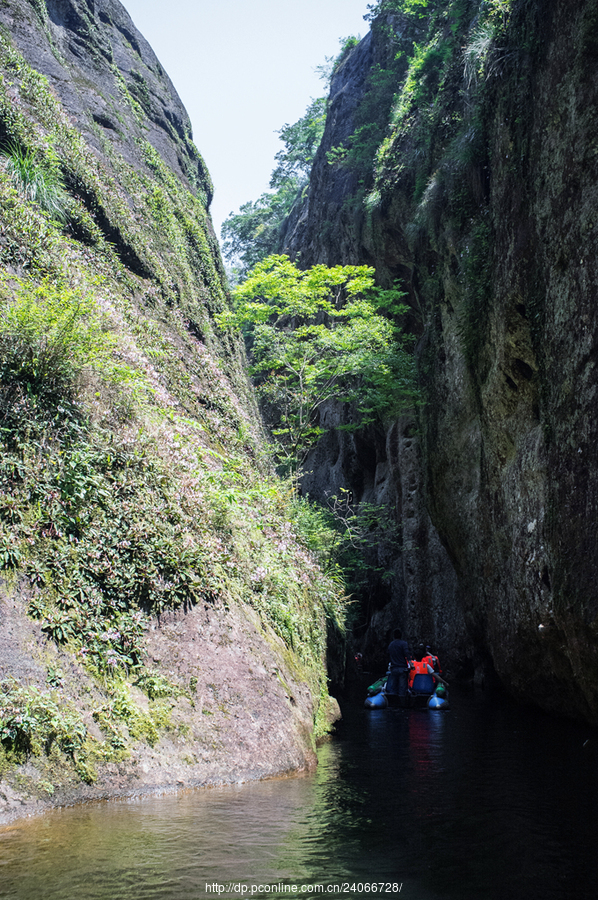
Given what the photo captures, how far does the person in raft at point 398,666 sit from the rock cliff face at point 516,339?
2.03 meters

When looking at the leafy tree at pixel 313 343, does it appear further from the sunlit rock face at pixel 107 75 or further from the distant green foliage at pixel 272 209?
the distant green foliage at pixel 272 209

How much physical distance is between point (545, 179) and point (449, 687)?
44.6ft

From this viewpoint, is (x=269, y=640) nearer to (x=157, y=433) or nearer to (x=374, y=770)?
(x=374, y=770)

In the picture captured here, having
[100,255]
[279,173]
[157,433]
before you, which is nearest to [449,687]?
[157,433]

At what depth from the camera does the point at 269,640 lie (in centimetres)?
763

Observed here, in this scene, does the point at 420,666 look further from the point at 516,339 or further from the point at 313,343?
the point at 313,343

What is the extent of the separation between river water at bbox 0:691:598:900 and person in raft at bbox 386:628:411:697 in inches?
274

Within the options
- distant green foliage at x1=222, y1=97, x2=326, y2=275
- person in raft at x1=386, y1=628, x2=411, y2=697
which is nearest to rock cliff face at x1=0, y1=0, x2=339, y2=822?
person in raft at x1=386, y1=628, x2=411, y2=697

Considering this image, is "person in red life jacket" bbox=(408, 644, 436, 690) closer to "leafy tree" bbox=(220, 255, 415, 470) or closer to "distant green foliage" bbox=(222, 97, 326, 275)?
"leafy tree" bbox=(220, 255, 415, 470)

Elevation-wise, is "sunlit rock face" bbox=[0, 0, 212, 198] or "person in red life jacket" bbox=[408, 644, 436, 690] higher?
"sunlit rock face" bbox=[0, 0, 212, 198]

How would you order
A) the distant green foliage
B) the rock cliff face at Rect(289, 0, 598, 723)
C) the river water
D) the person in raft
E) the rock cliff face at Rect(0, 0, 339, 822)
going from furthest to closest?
the distant green foliage → the person in raft → the rock cliff face at Rect(289, 0, 598, 723) → the rock cliff face at Rect(0, 0, 339, 822) → the river water

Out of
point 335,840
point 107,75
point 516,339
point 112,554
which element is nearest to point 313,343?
point 516,339

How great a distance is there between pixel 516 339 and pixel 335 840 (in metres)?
8.74

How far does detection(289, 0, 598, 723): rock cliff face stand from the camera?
841cm
